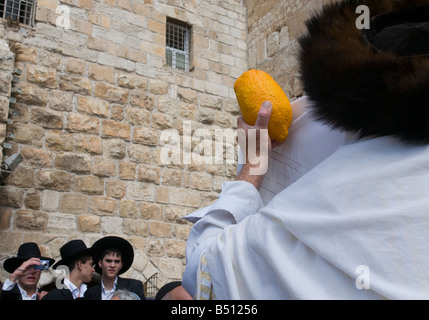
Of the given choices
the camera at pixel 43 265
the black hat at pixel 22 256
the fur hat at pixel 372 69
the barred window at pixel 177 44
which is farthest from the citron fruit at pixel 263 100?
the barred window at pixel 177 44

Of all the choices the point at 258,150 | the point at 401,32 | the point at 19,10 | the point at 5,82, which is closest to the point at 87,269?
the point at 5,82

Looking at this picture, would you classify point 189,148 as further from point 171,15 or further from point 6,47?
point 6,47

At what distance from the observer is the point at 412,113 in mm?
797

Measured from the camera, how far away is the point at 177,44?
278 inches

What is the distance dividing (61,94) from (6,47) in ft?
2.75

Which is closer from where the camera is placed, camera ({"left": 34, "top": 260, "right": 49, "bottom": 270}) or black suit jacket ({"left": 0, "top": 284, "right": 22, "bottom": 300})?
black suit jacket ({"left": 0, "top": 284, "right": 22, "bottom": 300})

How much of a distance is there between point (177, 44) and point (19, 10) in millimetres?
2426

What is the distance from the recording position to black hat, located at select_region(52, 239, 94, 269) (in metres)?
4.44

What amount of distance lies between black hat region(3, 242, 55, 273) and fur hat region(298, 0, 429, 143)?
427cm

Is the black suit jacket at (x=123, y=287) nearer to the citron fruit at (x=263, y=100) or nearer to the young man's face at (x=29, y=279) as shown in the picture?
the young man's face at (x=29, y=279)

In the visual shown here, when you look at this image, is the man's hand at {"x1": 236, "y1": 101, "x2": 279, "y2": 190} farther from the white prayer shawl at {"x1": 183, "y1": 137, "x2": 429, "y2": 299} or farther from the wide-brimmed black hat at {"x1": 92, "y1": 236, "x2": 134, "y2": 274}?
the wide-brimmed black hat at {"x1": 92, "y1": 236, "x2": 134, "y2": 274}

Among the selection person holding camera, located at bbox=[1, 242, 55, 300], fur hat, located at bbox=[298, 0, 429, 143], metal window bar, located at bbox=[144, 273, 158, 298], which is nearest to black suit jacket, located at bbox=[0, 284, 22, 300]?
person holding camera, located at bbox=[1, 242, 55, 300]

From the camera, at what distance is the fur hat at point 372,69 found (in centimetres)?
80

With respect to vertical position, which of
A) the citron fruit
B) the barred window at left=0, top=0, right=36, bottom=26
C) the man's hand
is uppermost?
the barred window at left=0, top=0, right=36, bottom=26
